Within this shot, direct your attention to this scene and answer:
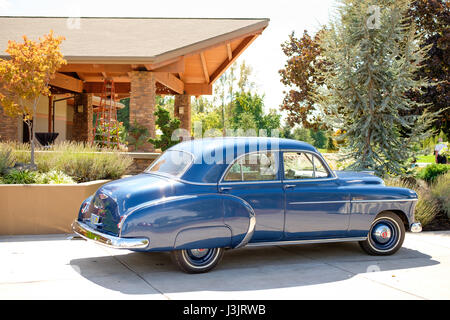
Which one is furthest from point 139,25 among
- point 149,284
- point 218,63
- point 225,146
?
point 149,284

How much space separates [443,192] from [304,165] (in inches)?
211

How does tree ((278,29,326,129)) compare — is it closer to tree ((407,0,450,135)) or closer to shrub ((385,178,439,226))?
tree ((407,0,450,135))

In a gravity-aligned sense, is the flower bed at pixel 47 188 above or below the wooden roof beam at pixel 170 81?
below

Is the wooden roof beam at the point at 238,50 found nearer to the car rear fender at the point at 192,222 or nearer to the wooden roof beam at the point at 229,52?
the wooden roof beam at the point at 229,52

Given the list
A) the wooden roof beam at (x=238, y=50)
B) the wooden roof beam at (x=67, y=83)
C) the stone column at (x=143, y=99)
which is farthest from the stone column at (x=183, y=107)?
the stone column at (x=143, y=99)

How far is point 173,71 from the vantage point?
51.9 feet

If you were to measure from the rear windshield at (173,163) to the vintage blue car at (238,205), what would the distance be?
0.02 meters

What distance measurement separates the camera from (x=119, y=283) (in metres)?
5.43

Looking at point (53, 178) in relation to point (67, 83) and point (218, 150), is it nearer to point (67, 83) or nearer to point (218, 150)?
point (218, 150)

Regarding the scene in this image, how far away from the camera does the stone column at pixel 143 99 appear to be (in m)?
15.9

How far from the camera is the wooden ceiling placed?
15883 mm

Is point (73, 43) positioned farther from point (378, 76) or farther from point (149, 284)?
point (149, 284)

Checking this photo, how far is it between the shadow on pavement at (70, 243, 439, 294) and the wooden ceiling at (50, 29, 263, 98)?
31.0 ft

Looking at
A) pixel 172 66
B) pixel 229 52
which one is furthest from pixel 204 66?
pixel 172 66
